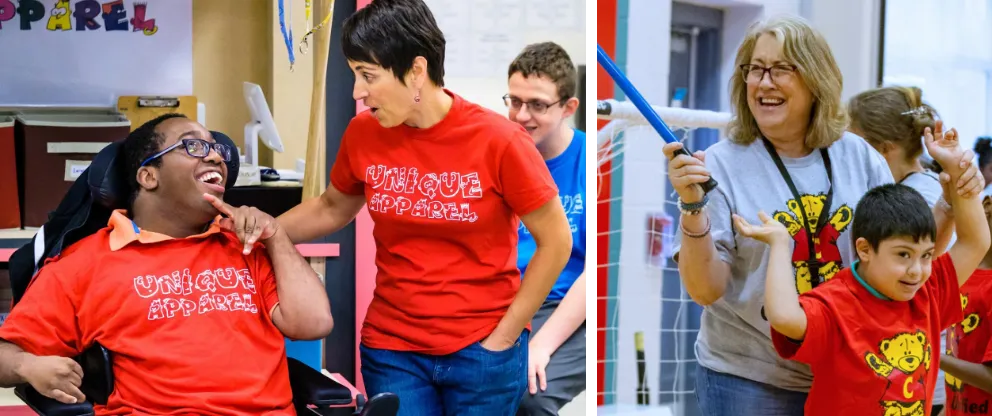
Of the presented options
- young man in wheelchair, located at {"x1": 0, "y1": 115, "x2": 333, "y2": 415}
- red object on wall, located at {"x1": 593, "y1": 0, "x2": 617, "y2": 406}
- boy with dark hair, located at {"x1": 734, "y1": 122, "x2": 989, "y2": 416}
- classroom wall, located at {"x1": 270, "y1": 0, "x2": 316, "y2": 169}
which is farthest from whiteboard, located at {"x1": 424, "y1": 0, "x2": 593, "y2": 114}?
boy with dark hair, located at {"x1": 734, "y1": 122, "x2": 989, "y2": 416}

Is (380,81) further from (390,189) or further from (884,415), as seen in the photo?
(884,415)

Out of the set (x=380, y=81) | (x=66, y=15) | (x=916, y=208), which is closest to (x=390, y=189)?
(x=380, y=81)

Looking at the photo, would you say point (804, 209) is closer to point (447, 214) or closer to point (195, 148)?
point (447, 214)

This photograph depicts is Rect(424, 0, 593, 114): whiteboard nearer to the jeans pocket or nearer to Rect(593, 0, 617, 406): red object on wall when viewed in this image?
Rect(593, 0, 617, 406): red object on wall

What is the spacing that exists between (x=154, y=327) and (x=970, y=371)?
191cm

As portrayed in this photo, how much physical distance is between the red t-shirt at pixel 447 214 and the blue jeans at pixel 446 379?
0.03m

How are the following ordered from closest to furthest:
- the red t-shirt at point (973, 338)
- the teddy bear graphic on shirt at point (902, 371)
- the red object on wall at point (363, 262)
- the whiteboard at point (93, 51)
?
the teddy bear graphic on shirt at point (902, 371), the red t-shirt at point (973, 338), the red object on wall at point (363, 262), the whiteboard at point (93, 51)

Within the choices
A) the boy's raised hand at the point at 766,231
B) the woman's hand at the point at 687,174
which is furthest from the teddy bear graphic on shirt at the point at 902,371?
the woman's hand at the point at 687,174

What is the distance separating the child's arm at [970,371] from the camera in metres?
2.43

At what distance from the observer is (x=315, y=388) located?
208cm

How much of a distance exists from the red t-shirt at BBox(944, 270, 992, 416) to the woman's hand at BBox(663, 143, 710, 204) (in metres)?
1.11

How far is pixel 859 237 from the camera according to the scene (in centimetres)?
197

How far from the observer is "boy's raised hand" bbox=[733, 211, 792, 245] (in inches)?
73.2

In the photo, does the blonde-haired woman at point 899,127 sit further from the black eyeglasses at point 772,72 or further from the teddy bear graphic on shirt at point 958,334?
the black eyeglasses at point 772,72
